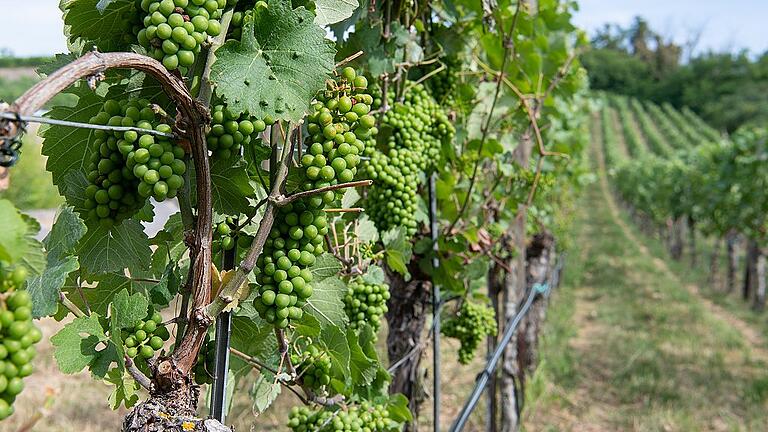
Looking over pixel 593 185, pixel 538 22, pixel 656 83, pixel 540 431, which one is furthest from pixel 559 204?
pixel 656 83

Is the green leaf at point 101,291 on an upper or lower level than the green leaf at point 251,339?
upper

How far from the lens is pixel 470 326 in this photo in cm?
268

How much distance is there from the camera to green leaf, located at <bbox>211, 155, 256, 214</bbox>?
3.60 ft

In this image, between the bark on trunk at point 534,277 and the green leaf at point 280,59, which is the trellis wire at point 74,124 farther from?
the bark on trunk at point 534,277

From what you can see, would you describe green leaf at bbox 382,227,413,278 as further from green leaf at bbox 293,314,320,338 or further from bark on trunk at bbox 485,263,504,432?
bark on trunk at bbox 485,263,504,432

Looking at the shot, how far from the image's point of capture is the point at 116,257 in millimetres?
1165

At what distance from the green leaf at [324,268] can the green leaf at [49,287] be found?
1.82 ft

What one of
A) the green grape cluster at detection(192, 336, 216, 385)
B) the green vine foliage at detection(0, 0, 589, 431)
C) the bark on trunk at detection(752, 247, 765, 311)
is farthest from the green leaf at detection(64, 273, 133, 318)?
the bark on trunk at detection(752, 247, 765, 311)

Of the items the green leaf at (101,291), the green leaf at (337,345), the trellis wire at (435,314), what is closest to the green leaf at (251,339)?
the green leaf at (337,345)

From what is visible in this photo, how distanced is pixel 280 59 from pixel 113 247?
442 mm

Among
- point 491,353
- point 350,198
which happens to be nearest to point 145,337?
point 350,198

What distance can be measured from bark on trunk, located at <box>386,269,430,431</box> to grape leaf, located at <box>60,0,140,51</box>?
5.17ft

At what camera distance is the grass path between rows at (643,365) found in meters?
5.50

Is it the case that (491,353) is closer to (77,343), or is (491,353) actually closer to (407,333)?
(407,333)
